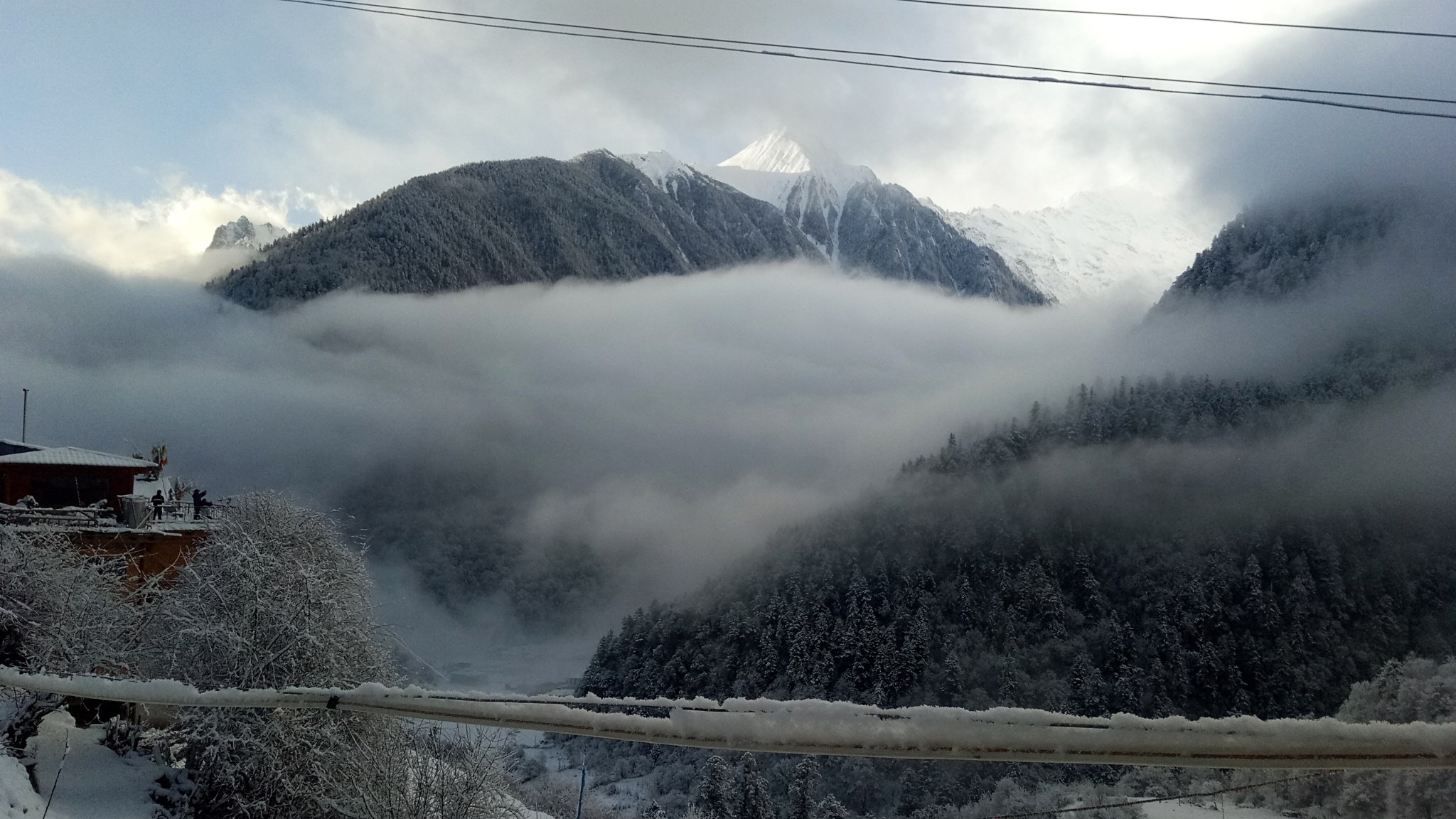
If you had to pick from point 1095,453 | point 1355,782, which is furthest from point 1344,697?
point 1355,782

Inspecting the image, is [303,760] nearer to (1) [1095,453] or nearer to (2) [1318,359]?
(1) [1095,453]

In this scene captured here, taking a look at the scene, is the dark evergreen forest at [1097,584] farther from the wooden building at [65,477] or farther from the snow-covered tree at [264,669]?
the snow-covered tree at [264,669]

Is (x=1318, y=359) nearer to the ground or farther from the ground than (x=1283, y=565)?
farther from the ground

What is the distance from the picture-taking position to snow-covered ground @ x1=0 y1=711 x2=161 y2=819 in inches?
619

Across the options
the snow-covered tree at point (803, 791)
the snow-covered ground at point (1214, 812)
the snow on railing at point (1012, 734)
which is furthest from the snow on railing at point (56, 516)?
the snow-covered tree at point (803, 791)

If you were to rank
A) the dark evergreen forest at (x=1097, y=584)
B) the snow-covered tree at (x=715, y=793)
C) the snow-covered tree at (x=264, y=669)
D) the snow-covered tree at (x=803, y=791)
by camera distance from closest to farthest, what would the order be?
1. the snow-covered tree at (x=264, y=669)
2. the snow-covered tree at (x=715, y=793)
3. the snow-covered tree at (x=803, y=791)
4. the dark evergreen forest at (x=1097, y=584)

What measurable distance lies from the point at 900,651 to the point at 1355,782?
97474 millimetres

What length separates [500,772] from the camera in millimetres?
25891

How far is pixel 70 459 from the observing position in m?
32.5

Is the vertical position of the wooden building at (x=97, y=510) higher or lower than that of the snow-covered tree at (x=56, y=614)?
higher

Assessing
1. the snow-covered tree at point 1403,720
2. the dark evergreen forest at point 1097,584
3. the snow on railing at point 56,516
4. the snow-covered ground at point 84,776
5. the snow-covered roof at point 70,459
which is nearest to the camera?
the snow-covered tree at point 1403,720

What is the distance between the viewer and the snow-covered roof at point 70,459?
3158 centimetres

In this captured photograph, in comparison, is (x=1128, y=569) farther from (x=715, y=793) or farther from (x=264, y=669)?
(x=264, y=669)

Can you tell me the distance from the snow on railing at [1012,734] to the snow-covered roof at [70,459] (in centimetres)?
3697
